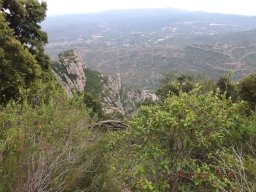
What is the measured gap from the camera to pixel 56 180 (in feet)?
12.8

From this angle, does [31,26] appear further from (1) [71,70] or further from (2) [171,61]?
(2) [171,61]

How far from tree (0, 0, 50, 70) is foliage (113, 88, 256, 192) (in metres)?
12.2

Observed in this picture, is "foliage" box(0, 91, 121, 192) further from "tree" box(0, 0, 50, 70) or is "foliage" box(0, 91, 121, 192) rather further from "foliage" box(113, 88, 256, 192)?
"tree" box(0, 0, 50, 70)

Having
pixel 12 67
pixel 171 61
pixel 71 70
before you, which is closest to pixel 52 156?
pixel 12 67

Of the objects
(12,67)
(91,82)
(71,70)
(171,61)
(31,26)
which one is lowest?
(171,61)

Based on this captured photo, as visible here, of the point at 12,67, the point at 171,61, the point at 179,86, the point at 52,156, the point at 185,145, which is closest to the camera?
the point at 52,156

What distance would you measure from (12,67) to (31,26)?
497cm

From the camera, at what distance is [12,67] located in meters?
11.9

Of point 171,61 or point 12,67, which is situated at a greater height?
point 12,67

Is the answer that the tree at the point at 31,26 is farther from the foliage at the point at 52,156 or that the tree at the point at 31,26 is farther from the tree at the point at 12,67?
the foliage at the point at 52,156

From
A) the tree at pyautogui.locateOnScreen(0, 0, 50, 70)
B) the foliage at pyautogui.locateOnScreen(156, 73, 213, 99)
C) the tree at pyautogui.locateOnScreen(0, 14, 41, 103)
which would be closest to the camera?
the foliage at pyautogui.locateOnScreen(156, 73, 213, 99)

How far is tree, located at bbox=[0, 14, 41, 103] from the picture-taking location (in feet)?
37.5

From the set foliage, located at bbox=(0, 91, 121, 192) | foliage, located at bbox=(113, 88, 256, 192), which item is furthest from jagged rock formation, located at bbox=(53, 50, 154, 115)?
foliage, located at bbox=(113, 88, 256, 192)

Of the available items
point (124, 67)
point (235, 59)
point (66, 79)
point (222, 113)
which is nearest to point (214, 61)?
point (235, 59)
